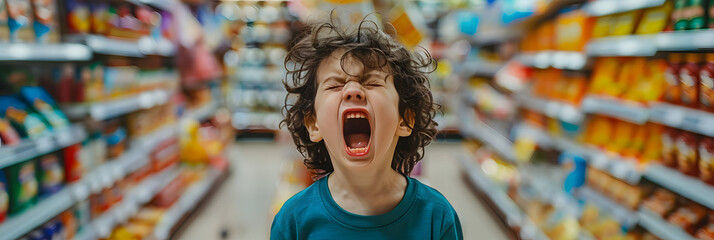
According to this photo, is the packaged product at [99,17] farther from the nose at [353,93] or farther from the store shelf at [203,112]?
the nose at [353,93]

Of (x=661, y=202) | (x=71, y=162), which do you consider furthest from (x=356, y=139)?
(x=71, y=162)

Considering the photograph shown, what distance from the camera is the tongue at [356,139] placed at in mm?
892

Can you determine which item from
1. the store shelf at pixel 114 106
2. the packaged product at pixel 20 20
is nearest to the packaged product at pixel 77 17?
the packaged product at pixel 20 20

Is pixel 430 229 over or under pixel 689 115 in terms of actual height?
under

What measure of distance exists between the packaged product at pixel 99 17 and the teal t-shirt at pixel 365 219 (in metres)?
2.02

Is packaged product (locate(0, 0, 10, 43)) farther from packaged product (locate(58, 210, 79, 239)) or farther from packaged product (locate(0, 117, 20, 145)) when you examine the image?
packaged product (locate(58, 210, 79, 239))

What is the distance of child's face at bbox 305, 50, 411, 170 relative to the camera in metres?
0.84

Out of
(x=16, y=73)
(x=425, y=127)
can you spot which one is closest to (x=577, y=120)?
(x=425, y=127)

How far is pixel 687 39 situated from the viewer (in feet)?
5.98

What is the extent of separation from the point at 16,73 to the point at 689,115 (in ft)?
9.29

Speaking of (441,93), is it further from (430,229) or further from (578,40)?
(430,229)

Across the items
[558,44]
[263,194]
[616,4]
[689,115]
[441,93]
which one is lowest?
[263,194]

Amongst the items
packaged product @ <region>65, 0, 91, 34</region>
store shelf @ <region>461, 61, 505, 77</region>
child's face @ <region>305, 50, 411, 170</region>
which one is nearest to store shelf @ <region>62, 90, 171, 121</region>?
packaged product @ <region>65, 0, 91, 34</region>

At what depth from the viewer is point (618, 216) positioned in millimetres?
2340
